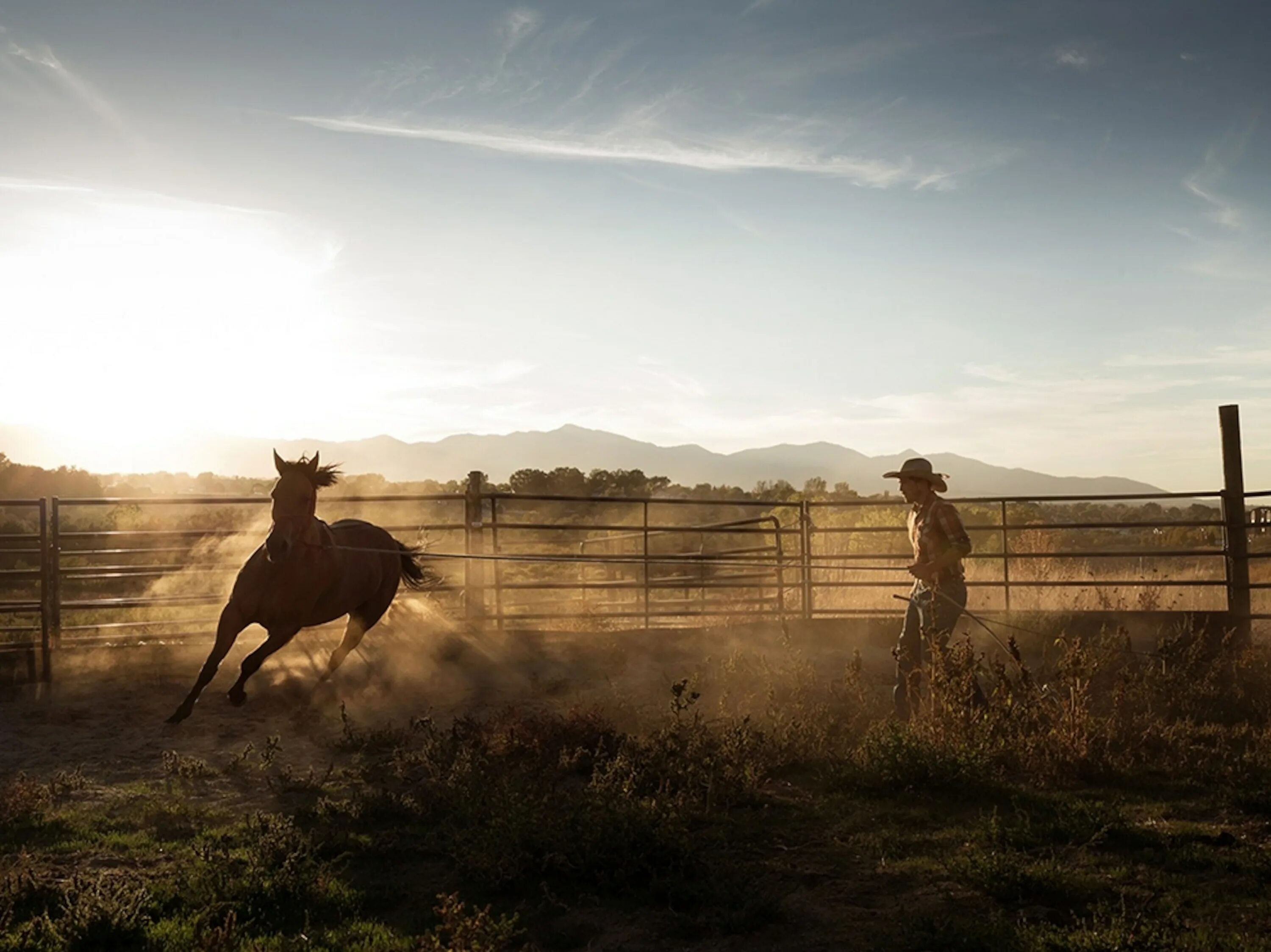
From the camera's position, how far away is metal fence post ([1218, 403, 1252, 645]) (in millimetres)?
12992

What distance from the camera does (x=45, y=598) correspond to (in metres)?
11.9

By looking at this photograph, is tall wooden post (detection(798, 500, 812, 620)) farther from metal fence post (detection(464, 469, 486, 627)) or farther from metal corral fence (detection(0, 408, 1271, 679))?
metal fence post (detection(464, 469, 486, 627))

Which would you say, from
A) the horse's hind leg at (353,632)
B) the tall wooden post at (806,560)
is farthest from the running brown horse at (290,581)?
the tall wooden post at (806,560)

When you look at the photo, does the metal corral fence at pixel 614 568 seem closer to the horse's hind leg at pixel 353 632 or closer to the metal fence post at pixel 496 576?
the metal fence post at pixel 496 576

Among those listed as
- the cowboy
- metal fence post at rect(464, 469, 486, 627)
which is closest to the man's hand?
the cowboy

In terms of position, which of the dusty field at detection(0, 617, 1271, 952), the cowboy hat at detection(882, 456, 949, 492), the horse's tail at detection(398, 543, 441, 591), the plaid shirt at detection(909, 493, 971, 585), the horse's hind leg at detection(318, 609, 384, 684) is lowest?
the dusty field at detection(0, 617, 1271, 952)

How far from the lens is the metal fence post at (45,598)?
446 inches

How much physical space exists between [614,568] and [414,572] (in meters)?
17.3

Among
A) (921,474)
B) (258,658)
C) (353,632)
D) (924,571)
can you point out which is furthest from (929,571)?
(353,632)

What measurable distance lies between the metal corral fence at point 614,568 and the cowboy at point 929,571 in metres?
2.37

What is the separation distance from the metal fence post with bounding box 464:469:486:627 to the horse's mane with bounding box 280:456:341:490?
346 cm

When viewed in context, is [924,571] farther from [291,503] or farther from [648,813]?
[291,503]

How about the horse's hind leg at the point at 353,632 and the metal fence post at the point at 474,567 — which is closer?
the horse's hind leg at the point at 353,632

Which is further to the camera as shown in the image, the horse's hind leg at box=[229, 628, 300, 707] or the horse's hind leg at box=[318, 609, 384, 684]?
the horse's hind leg at box=[318, 609, 384, 684]
